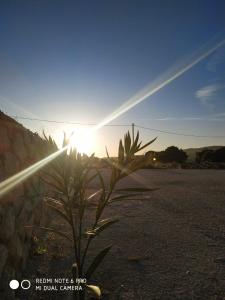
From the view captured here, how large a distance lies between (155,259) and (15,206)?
6.94ft

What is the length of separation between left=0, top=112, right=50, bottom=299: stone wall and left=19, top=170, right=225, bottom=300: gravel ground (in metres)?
0.34

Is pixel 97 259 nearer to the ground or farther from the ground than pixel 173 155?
nearer to the ground

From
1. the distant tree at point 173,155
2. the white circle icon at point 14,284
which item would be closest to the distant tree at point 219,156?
the distant tree at point 173,155

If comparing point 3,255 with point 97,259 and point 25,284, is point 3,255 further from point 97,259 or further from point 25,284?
point 97,259

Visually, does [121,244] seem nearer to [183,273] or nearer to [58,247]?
[58,247]

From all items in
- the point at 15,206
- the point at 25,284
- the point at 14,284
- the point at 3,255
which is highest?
the point at 15,206

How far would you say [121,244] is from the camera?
5418 millimetres

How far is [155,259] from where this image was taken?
4715 millimetres

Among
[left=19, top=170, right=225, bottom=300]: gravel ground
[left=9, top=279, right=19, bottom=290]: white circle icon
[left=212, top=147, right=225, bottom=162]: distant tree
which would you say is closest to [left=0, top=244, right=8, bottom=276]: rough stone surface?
[left=9, top=279, right=19, bottom=290]: white circle icon

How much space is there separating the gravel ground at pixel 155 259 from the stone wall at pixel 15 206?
0.34 m

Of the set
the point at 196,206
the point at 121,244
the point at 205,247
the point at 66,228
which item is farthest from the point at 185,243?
the point at 196,206

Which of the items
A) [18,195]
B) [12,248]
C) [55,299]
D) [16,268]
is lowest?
[55,299]

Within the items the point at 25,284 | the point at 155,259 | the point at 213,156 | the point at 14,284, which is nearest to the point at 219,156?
the point at 213,156

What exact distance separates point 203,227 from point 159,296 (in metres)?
3.07
